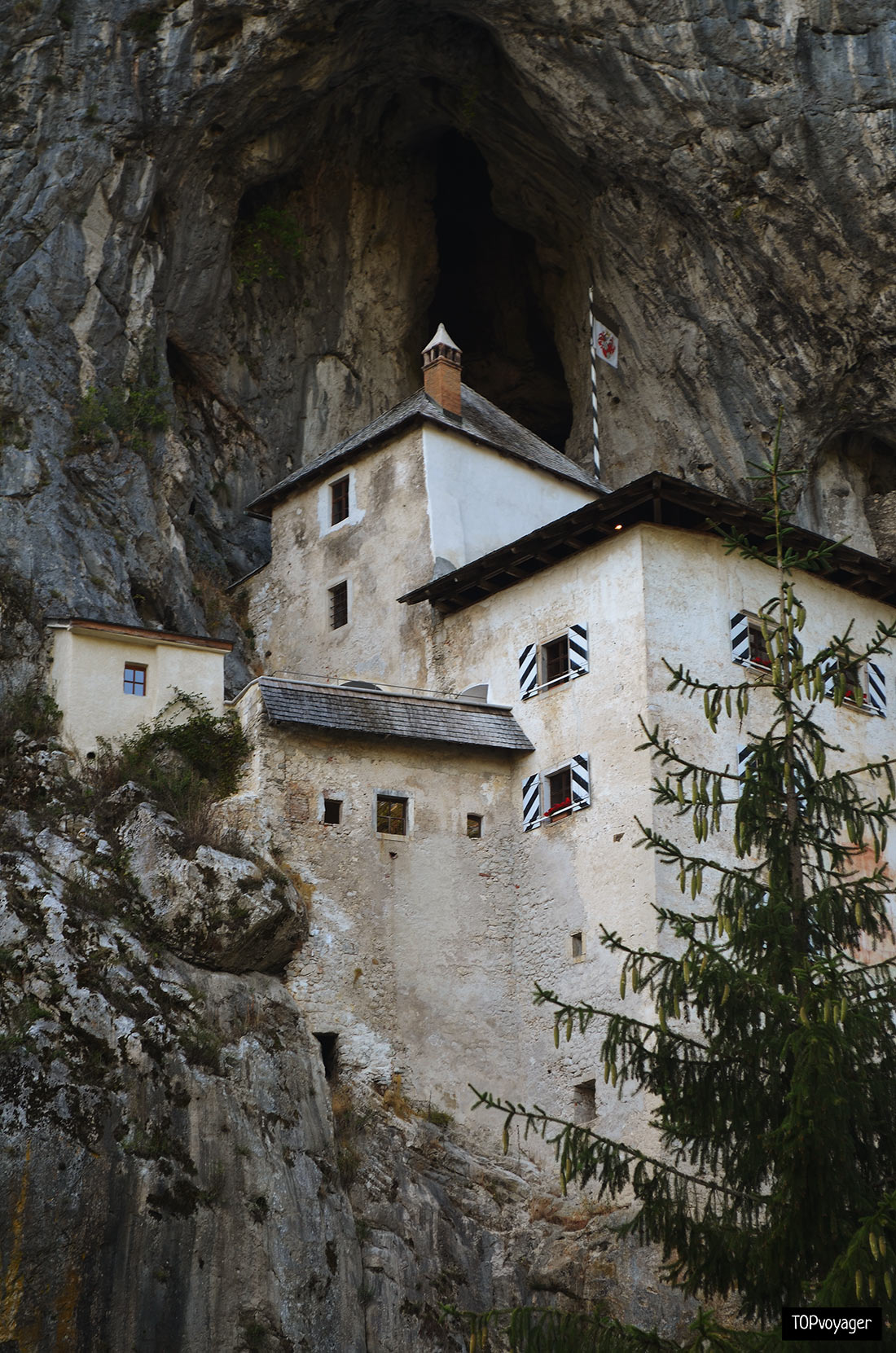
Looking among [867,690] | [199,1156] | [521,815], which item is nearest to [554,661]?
[521,815]

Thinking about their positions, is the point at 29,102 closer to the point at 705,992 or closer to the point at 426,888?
the point at 426,888

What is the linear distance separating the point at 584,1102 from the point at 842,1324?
522 inches

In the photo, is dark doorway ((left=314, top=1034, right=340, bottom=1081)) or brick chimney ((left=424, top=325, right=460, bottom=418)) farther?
brick chimney ((left=424, top=325, right=460, bottom=418))

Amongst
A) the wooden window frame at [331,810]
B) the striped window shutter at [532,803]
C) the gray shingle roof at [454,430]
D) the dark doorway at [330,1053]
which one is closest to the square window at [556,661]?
the striped window shutter at [532,803]

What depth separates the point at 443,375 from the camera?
116 feet

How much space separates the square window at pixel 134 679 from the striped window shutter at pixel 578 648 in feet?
23.8

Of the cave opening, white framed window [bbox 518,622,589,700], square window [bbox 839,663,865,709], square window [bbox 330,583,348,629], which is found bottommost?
square window [bbox 839,663,865,709]

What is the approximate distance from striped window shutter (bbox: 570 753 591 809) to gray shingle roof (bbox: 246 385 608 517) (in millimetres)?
8978

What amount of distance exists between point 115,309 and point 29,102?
454 cm

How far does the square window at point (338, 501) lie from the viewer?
35219mm

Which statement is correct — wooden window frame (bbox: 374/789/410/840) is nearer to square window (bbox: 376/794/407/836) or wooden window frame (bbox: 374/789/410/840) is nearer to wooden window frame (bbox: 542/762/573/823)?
square window (bbox: 376/794/407/836)

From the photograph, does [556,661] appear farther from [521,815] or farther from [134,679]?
[134,679]

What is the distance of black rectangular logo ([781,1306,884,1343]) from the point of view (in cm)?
1274

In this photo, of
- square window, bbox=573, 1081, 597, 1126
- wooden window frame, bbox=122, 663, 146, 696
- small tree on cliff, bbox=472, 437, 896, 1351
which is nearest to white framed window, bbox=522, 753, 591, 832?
square window, bbox=573, 1081, 597, 1126
